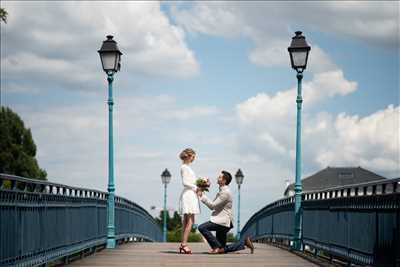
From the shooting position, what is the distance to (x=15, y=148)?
252 feet

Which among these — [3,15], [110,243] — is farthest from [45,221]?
[3,15]

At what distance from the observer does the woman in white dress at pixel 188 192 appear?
1593 centimetres

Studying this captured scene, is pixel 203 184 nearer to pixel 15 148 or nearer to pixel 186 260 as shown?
pixel 186 260

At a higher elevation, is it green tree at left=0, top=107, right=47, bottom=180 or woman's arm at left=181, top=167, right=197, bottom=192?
green tree at left=0, top=107, right=47, bottom=180

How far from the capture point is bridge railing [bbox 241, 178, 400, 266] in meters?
10.9

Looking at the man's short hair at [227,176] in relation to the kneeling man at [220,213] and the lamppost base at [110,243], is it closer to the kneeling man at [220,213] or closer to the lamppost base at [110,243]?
the kneeling man at [220,213]

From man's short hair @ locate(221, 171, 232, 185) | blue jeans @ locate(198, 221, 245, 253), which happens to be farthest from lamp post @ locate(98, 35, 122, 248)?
man's short hair @ locate(221, 171, 232, 185)

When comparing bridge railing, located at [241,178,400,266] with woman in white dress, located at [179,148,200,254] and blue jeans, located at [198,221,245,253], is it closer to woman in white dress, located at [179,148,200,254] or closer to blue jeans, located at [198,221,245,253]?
blue jeans, located at [198,221,245,253]

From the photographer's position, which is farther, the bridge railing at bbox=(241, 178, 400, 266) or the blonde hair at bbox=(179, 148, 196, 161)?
the blonde hair at bbox=(179, 148, 196, 161)

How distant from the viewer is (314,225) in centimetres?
1789

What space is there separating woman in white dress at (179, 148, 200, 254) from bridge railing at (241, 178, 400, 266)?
7.64 ft

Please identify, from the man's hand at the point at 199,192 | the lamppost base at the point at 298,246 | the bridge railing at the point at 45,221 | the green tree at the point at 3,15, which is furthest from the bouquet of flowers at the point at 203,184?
the green tree at the point at 3,15

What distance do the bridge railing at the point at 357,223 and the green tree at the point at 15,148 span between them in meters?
56.7

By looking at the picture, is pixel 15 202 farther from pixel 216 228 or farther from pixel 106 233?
pixel 106 233
